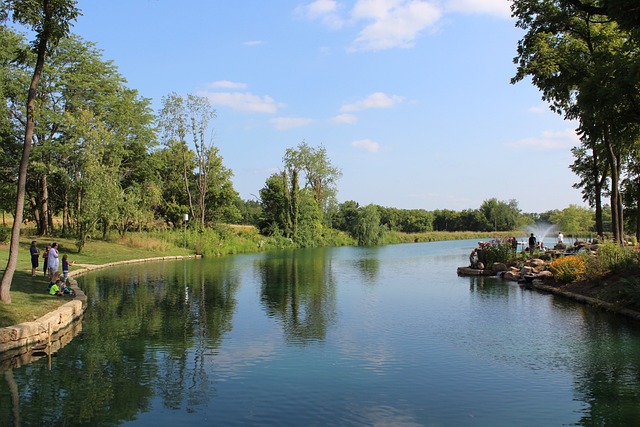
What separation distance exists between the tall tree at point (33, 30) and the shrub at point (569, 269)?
19.2 meters

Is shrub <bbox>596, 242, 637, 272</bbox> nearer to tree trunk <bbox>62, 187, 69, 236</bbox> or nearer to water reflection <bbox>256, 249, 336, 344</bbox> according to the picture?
water reflection <bbox>256, 249, 336, 344</bbox>

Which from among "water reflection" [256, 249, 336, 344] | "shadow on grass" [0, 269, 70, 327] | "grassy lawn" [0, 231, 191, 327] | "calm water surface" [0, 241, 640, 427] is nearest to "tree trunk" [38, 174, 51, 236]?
"grassy lawn" [0, 231, 191, 327]

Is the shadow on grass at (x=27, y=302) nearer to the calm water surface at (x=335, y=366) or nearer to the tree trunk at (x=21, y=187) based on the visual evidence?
the tree trunk at (x=21, y=187)

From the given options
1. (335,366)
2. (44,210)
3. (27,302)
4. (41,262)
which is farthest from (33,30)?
(44,210)

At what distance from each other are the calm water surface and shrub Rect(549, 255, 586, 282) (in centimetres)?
229

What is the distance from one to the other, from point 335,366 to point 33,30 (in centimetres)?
1188

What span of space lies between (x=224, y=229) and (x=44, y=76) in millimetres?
22643

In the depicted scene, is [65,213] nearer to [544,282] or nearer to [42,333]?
[42,333]

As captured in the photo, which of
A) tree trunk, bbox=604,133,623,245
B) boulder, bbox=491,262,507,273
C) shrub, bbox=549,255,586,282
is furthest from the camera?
boulder, bbox=491,262,507,273

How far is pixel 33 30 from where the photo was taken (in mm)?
14102

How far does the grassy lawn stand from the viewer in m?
13.2

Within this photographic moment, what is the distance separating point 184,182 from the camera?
191ft

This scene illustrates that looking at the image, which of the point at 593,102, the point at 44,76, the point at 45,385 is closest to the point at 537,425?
the point at 45,385

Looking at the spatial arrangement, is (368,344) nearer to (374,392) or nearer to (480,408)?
(374,392)
